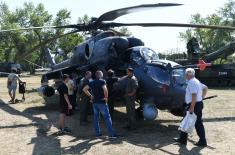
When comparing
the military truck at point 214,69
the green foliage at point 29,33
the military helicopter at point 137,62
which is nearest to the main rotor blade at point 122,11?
the military helicopter at point 137,62

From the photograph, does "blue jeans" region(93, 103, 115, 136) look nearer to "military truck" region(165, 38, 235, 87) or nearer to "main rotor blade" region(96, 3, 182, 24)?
"main rotor blade" region(96, 3, 182, 24)

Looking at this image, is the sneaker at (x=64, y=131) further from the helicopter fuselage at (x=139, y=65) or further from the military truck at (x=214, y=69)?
the military truck at (x=214, y=69)

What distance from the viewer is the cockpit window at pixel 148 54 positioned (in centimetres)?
1156

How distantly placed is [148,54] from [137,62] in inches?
16.8

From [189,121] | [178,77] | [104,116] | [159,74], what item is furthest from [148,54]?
[189,121]

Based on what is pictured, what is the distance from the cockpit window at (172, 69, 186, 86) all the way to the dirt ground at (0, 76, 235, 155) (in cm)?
130

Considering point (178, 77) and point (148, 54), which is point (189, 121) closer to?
point (178, 77)

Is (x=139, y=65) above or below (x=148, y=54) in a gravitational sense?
below

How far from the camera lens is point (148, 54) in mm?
11688

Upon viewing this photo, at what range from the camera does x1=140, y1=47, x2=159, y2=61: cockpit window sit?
455 inches

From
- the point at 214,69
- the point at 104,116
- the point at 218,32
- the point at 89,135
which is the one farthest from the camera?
the point at 218,32

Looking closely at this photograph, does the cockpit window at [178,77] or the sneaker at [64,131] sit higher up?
the cockpit window at [178,77]

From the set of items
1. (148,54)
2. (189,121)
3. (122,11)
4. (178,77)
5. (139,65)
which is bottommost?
(189,121)

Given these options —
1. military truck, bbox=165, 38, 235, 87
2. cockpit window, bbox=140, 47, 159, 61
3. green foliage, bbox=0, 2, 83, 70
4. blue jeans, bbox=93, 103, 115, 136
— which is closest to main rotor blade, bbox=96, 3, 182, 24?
cockpit window, bbox=140, 47, 159, 61
